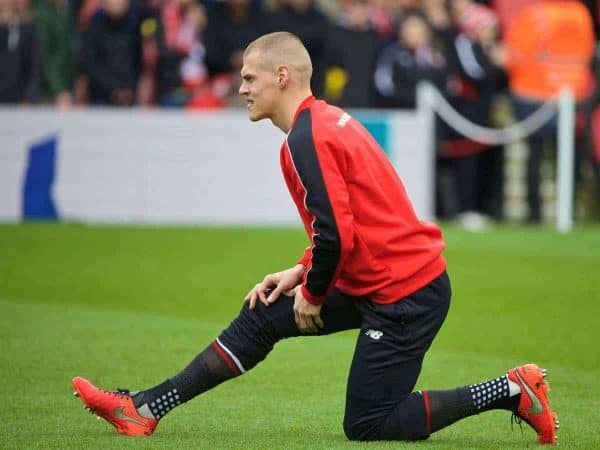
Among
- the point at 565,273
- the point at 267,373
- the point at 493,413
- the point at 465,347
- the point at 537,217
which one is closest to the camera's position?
the point at 493,413

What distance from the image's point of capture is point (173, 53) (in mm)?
19047

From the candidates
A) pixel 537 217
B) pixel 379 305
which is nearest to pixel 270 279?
pixel 379 305

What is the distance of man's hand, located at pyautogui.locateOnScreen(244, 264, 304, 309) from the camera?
6.57m

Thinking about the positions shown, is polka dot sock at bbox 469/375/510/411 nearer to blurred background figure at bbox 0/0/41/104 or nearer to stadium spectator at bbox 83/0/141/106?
stadium spectator at bbox 83/0/141/106

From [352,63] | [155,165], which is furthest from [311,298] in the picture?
[352,63]

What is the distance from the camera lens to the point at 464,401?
258 inches

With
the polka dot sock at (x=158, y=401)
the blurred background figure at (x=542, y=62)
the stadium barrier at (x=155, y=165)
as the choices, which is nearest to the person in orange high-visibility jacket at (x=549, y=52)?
the blurred background figure at (x=542, y=62)

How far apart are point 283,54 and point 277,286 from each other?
1.05m

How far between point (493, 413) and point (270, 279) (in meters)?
1.76

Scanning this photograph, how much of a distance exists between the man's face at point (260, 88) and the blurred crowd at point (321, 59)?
12.6m

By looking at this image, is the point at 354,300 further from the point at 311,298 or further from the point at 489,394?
the point at 489,394

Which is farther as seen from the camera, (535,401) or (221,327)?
(221,327)

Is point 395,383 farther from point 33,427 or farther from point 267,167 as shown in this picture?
point 267,167

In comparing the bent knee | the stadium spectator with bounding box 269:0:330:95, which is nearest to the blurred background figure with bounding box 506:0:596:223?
the stadium spectator with bounding box 269:0:330:95
